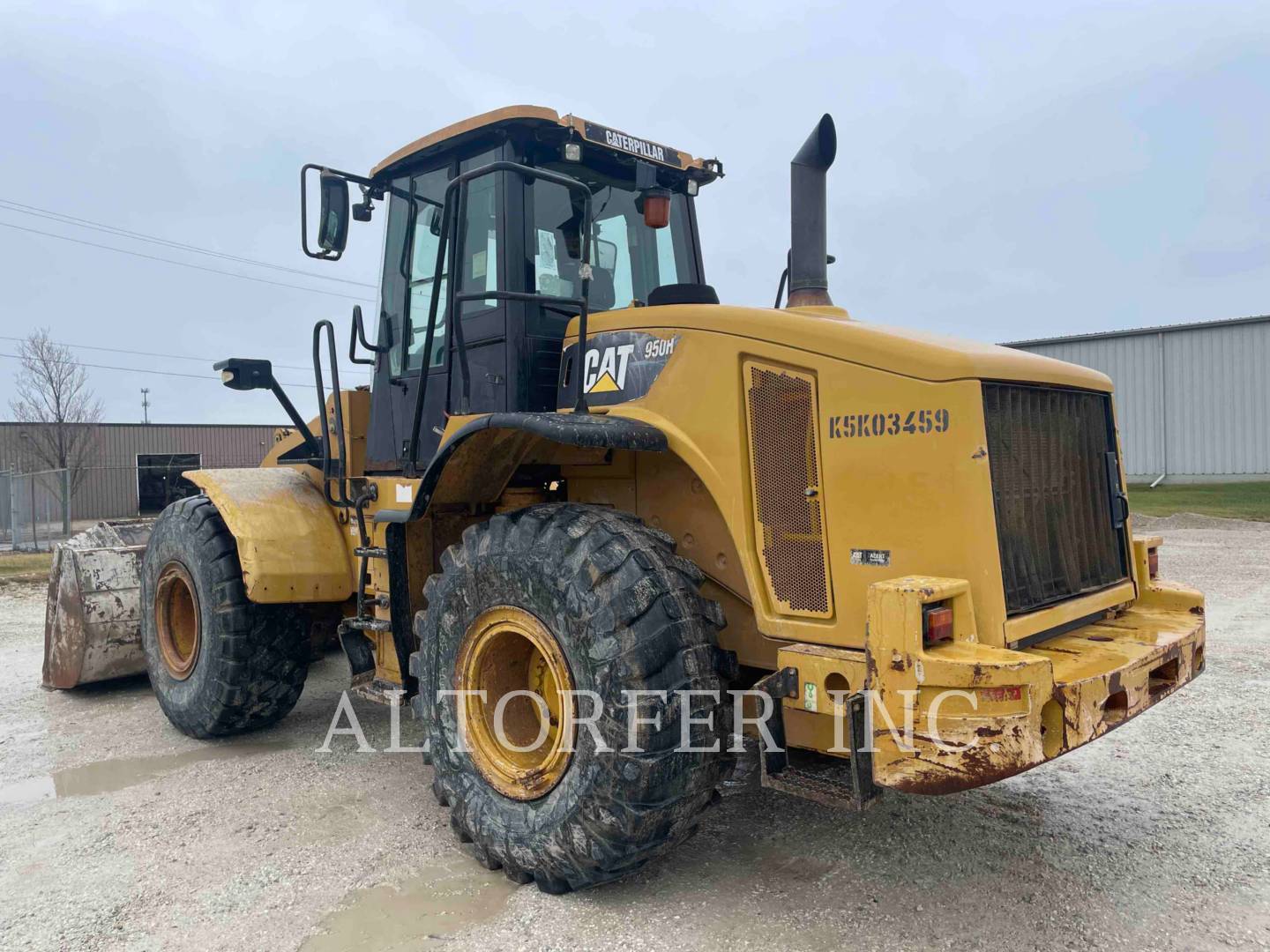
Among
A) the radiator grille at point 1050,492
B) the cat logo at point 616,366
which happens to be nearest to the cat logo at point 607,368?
the cat logo at point 616,366

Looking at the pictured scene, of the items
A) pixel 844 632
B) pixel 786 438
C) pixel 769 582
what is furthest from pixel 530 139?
pixel 844 632

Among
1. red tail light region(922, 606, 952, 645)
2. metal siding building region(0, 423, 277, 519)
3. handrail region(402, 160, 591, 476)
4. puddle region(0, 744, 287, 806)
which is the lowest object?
puddle region(0, 744, 287, 806)

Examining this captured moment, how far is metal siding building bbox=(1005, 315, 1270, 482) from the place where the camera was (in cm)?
2433

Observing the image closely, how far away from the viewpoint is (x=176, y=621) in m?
5.99

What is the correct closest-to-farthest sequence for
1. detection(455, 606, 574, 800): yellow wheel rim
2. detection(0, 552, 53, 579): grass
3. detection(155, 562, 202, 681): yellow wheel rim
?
detection(455, 606, 574, 800): yellow wheel rim → detection(155, 562, 202, 681): yellow wheel rim → detection(0, 552, 53, 579): grass

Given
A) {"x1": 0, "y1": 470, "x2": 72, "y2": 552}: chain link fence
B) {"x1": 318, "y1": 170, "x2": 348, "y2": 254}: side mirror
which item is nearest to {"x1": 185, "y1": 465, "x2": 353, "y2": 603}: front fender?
{"x1": 318, "y1": 170, "x2": 348, "y2": 254}: side mirror

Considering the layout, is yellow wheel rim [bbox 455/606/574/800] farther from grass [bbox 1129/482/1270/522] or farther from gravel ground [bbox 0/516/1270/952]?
grass [bbox 1129/482/1270/522]

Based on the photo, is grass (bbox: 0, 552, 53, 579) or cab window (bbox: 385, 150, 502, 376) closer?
cab window (bbox: 385, 150, 502, 376)

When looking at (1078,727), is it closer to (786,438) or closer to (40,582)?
(786,438)

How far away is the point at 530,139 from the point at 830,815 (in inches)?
132

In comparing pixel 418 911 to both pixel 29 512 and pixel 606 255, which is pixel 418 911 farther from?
pixel 29 512

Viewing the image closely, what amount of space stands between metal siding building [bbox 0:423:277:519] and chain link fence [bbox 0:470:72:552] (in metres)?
8.90

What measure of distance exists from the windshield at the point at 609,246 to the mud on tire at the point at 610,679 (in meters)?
1.35

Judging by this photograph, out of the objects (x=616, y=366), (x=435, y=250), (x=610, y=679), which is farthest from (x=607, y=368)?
(x=435, y=250)
